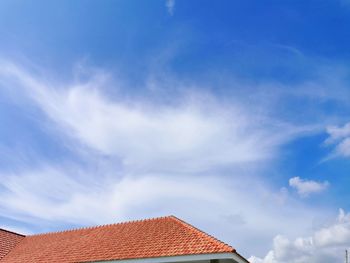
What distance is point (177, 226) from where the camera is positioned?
16.2 m

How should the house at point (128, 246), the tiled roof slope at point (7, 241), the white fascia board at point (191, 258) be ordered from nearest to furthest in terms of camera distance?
the white fascia board at point (191, 258)
the house at point (128, 246)
the tiled roof slope at point (7, 241)

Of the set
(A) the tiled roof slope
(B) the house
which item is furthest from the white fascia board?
(A) the tiled roof slope

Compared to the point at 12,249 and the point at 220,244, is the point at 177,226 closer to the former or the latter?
the point at 220,244

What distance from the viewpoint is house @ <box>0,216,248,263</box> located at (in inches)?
524

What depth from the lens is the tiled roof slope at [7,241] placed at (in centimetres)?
2077

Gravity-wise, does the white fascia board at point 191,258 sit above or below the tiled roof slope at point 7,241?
below

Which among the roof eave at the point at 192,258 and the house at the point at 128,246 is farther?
the house at the point at 128,246

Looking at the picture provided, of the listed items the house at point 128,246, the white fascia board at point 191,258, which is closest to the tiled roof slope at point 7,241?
the house at point 128,246

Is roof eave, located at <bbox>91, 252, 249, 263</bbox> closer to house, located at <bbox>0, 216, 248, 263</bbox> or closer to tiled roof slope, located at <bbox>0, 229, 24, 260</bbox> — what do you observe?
house, located at <bbox>0, 216, 248, 263</bbox>

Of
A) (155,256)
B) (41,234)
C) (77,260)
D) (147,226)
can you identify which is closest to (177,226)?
(147,226)

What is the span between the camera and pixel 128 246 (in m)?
15.3

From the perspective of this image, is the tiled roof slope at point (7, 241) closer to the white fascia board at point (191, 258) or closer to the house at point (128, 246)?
the house at point (128, 246)

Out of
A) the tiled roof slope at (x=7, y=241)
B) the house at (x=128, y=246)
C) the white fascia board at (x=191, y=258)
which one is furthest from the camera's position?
the tiled roof slope at (x=7, y=241)

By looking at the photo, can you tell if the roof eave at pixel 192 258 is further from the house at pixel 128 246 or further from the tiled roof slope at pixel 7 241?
the tiled roof slope at pixel 7 241
